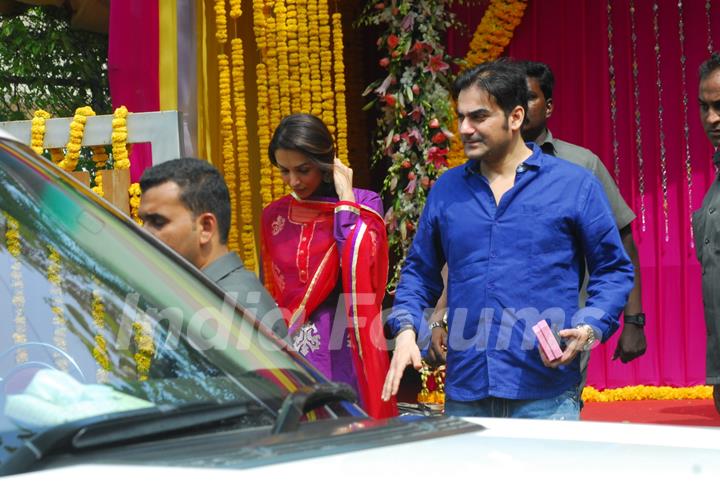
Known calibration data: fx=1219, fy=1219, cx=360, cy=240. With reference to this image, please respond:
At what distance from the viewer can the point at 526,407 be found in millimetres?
3652

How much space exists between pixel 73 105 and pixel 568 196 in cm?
757

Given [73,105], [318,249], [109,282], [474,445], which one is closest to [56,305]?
[109,282]

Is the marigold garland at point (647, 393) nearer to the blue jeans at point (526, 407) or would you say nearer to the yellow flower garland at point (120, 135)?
the yellow flower garland at point (120, 135)

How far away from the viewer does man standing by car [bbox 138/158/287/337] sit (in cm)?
359

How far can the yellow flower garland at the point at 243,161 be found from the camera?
707 cm

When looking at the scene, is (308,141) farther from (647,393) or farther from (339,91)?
(647,393)

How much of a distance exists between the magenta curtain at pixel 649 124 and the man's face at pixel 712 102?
350cm

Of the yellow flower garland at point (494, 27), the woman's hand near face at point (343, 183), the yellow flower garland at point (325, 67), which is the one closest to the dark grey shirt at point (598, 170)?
the woman's hand near face at point (343, 183)

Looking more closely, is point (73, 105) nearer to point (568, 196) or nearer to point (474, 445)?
point (568, 196)

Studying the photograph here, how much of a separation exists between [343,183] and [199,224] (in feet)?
4.64

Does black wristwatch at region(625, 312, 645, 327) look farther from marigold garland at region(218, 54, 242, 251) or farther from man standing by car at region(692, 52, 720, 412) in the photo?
marigold garland at region(218, 54, 242, 251)

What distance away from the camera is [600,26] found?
8.20m

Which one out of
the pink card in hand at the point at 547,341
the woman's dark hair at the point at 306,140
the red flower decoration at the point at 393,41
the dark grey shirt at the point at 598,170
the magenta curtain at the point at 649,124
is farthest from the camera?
the magenta curtain at the point at 649,124

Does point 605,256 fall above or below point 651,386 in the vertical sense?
above
